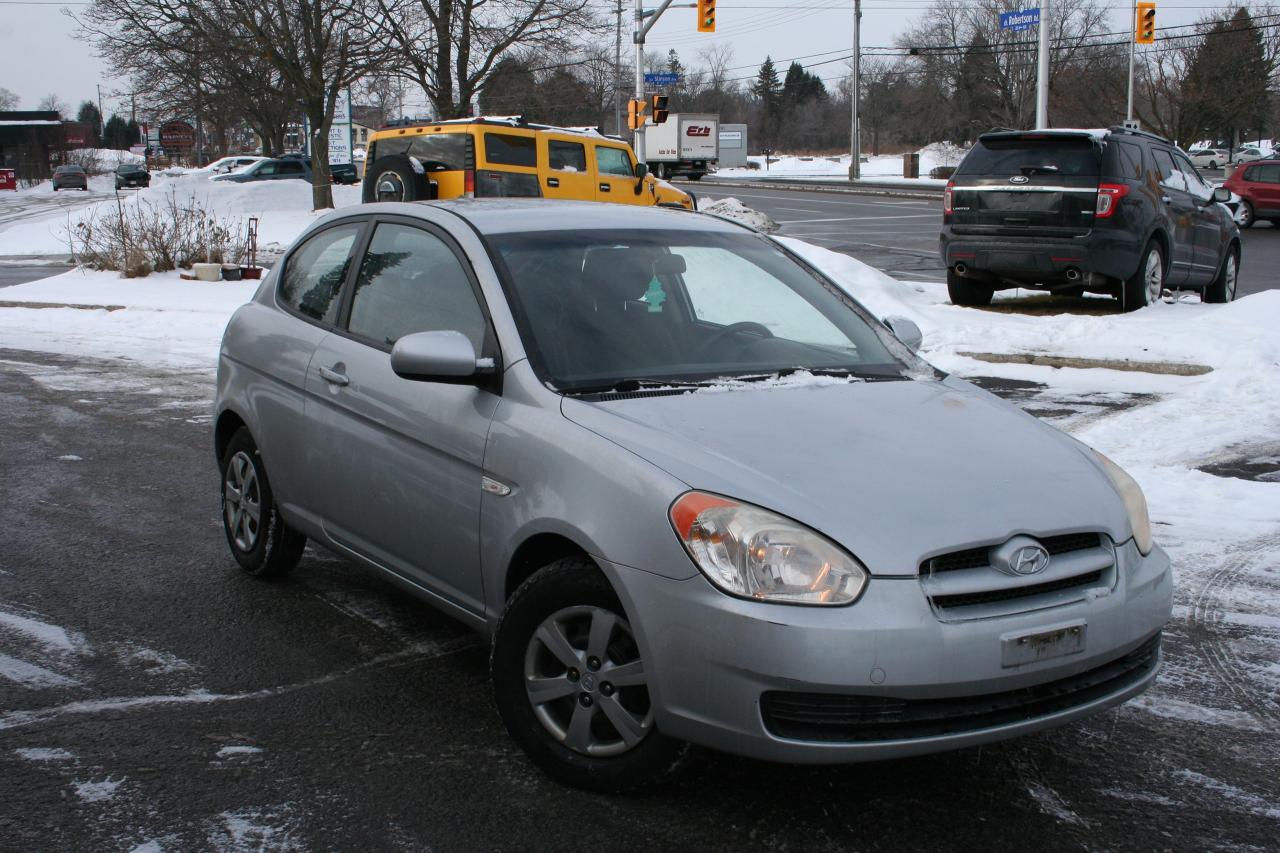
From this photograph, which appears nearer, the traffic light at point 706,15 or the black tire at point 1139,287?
the black tire at point 1139,287

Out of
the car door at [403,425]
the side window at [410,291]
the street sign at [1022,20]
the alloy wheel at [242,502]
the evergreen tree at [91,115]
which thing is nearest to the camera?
the car door at [403,425]

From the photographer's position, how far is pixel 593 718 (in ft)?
11.2

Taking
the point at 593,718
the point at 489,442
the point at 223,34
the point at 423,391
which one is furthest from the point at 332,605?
the point at 223,34

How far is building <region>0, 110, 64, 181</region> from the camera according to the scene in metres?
88.6

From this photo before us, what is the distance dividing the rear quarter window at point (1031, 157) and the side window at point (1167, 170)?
1.36 m

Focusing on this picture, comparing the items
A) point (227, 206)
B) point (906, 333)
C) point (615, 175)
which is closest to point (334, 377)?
point (906, 333)

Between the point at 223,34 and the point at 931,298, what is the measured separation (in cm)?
2273

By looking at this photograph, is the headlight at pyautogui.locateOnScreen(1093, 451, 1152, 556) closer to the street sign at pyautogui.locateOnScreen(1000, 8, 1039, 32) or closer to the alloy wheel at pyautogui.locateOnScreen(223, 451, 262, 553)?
the alloy wheel at pyautogui.locateOnScreen(223, 451, 262, 553)

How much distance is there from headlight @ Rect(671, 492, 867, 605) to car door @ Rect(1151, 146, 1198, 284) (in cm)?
1166

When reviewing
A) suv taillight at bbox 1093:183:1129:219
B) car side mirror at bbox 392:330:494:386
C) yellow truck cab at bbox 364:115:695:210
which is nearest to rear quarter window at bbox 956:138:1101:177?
suv taillight at bbox 1093:183:1129:219

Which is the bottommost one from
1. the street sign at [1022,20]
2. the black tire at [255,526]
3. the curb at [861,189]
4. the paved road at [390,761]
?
the paved road at [390,761]

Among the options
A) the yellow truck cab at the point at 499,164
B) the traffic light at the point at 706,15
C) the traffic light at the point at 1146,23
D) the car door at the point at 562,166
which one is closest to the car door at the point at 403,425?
the yellow truck cab at the point at 499,164

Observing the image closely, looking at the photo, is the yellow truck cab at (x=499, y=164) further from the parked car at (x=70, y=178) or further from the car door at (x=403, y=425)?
the parked car at (x=70, y=178)

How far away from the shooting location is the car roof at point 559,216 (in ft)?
14.6
